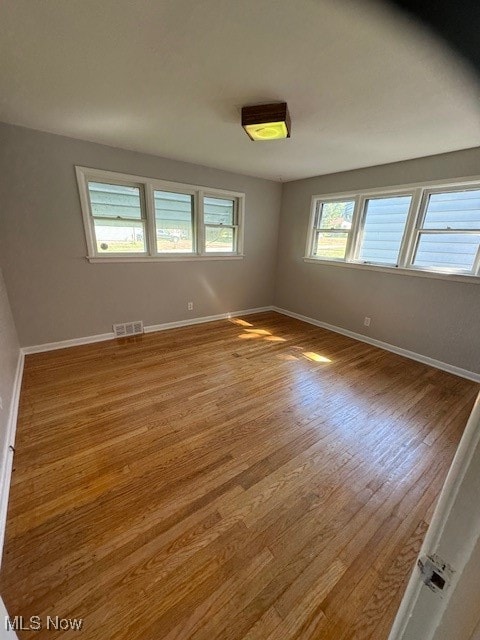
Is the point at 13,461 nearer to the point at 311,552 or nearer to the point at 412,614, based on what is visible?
the point at 311,552

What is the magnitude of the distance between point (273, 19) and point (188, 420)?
245 centimetres

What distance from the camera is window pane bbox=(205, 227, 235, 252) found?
413 cm

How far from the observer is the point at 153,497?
1.49 meters

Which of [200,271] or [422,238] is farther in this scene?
[200,271]

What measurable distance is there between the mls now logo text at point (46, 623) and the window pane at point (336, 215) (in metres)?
4.45

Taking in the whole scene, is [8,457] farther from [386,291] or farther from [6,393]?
[386,291]

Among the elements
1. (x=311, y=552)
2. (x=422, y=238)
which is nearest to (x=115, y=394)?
(x=311, y=552)

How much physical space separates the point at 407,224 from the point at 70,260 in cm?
414

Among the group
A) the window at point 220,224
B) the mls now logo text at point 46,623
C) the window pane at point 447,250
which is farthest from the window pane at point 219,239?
the mls now logo text at point 46,623

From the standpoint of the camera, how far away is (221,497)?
1495 millimetres

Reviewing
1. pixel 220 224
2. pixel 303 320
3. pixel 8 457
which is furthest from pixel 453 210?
pixel 8 457

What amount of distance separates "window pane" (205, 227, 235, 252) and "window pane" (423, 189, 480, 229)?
2.73 meters

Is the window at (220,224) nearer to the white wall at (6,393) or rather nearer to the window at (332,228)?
the window at (332,228)

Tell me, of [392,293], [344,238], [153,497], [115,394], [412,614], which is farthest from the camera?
[344,238]
